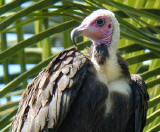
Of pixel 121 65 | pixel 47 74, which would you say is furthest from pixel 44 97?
pixel 121 65

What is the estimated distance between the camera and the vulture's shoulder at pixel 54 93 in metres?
4.10

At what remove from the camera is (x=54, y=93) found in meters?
4.16

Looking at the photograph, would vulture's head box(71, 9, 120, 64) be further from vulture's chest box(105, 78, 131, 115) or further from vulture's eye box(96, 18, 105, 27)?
vulture's chest box(105, 78, 131, 115)

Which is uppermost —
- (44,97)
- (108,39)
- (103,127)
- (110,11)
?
(110,11)

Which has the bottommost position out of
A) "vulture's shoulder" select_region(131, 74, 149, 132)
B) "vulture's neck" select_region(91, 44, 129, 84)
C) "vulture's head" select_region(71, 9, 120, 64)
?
"vulture's shoulder" select_region(131, 74, 149, 132)

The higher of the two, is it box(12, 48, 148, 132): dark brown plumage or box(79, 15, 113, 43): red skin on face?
box(79, 15, 113, 43): red skin on face

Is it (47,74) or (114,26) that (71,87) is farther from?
(114,26)

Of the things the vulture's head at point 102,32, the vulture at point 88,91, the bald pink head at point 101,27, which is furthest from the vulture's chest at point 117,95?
the bald pink head at point 101,27

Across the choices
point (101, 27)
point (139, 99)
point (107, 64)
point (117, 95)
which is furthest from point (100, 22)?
point (139, 99)

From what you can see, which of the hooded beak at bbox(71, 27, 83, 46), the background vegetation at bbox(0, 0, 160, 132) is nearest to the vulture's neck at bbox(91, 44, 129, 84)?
the background vegetation at bbox(0, 0, 160, 132)

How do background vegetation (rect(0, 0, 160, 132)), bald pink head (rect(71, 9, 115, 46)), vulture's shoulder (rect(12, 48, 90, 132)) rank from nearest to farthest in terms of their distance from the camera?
background vegetation (rect(0, 0, 160, 132))
vulture's shoulder (rect(12, 48, 90, 132))
bald pink head (rect(71, 9, 115, 46))

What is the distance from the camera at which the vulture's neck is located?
4.34m

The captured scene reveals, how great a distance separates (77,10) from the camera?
4.02m

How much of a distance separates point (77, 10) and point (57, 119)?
40.7 inches
